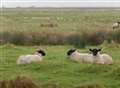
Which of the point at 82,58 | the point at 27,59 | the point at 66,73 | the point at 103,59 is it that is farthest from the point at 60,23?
the point at 66,73

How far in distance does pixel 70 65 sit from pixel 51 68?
128cm

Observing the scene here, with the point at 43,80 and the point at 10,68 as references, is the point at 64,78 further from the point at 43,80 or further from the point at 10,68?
the point at 10,68

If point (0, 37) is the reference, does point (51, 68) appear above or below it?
above

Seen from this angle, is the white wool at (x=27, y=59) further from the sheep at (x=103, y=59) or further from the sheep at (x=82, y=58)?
the sheep at (x=103, y=59)

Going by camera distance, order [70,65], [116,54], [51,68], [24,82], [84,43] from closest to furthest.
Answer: [24,82], [51,68], [70,65], [116,54], [84,43]

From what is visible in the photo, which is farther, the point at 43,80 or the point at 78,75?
the point at 78,75

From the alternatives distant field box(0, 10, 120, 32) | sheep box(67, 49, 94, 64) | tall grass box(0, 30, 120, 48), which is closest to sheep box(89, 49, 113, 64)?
sheep box(67, 49, 94, 64)

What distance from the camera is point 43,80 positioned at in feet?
44.8

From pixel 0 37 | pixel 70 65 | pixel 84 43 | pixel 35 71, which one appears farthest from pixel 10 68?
pixel 0 37

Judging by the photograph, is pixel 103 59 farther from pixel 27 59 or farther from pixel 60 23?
pixel 60 23

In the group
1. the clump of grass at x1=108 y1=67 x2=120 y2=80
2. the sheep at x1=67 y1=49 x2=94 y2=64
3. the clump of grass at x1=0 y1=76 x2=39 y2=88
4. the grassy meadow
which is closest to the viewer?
the clump of grass at x1=0 y1=76 x2=39 y2=88

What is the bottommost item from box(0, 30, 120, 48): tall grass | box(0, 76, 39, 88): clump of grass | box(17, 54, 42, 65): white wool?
box(0, 30, 120, 48): tall grass

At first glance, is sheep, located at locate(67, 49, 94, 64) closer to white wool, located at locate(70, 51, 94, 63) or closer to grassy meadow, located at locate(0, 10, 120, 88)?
white wool, located at locate(70, 51, 94, 63)

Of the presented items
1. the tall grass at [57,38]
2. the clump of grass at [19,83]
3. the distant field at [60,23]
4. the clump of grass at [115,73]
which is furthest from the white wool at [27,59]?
the distant field at [60,23]
